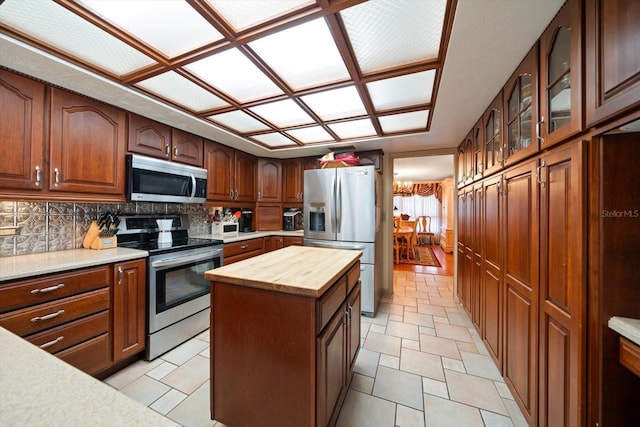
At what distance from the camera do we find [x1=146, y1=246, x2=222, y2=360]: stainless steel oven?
1.99 meters

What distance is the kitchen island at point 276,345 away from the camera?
1.09m

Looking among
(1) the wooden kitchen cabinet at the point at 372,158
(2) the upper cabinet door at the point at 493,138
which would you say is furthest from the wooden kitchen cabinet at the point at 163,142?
(2) the upper cabinet door at the point at 493,138

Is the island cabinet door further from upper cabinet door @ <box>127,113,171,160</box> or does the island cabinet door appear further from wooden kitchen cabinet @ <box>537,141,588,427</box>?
upper cabinet door @ <box>127,113,171,160</box>

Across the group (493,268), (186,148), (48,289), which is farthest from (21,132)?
(493,268)

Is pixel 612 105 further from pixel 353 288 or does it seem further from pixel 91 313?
pixel 91 313

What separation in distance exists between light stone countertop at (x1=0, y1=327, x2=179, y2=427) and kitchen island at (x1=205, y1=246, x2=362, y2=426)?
28.1 inches

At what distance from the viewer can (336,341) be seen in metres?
1.31

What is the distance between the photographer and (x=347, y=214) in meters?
2.99

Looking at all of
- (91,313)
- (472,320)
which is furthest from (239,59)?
(472,320)

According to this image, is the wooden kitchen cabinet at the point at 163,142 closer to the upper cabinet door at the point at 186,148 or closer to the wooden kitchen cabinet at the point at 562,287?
the upper cabinet door at the point at 186,148

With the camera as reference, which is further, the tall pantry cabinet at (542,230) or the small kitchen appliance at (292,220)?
the small kitchen appliance at (292,220)

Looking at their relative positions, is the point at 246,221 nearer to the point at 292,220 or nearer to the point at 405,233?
the point at 292,220

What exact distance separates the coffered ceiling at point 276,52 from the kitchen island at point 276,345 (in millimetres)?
1293

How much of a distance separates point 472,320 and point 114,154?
3.87 m
